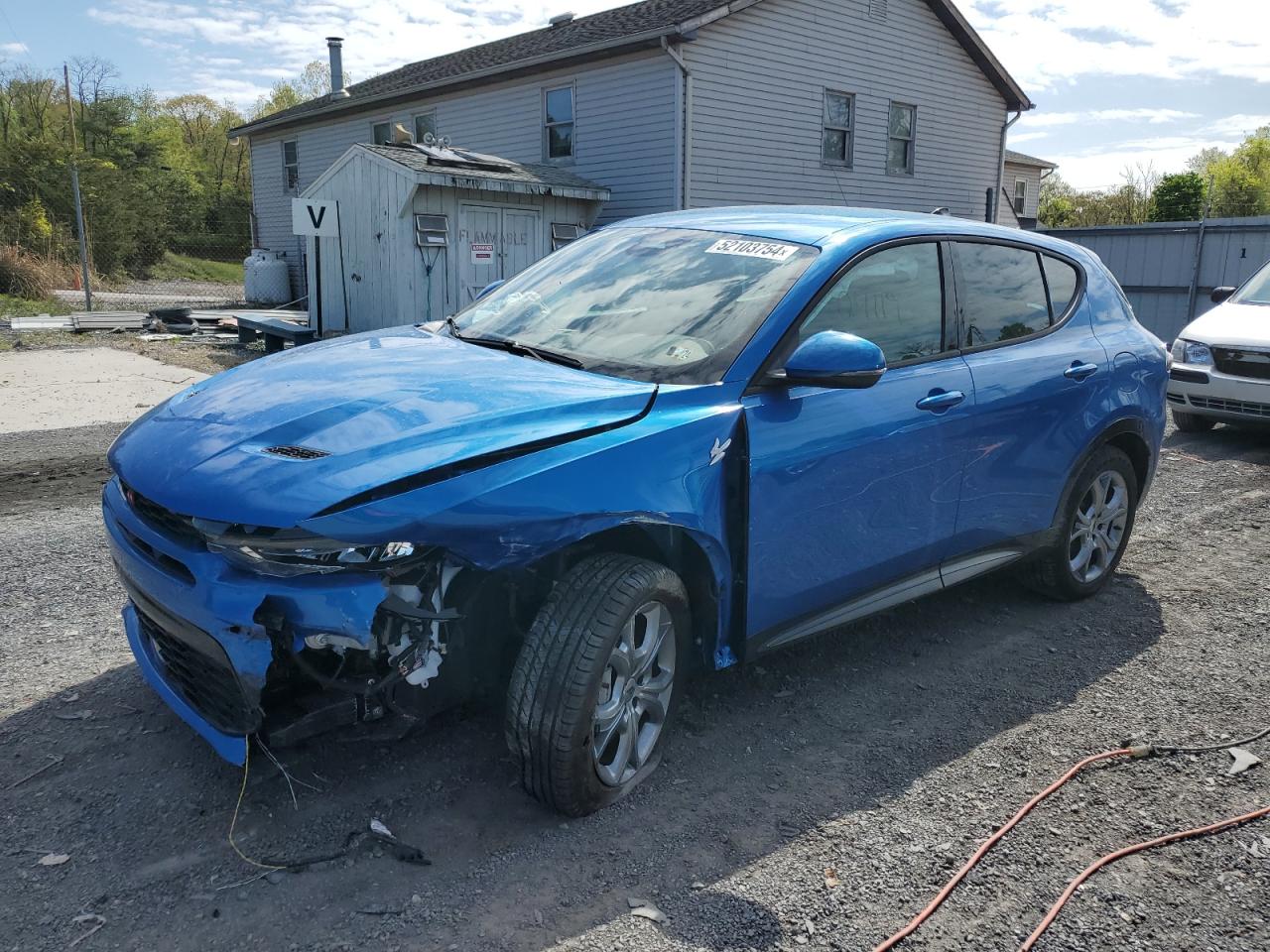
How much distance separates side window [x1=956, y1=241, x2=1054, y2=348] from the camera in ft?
13.0

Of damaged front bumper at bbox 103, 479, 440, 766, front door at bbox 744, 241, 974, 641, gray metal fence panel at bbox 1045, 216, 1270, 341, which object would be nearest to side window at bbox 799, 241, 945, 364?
front door at bbox 744, 241, 974, 641

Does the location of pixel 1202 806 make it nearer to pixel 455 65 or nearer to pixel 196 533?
pixel 196 533

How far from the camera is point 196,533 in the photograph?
2.61 metres

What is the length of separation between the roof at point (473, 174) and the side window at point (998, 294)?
10.9 m

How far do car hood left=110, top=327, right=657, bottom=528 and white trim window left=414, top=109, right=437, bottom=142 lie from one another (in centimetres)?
1925

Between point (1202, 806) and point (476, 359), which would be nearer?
point (1202, 806)

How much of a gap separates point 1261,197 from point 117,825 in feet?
169

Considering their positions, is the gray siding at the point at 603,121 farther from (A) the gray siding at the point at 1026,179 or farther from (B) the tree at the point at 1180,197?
(B) the tree at the point at 1180,197

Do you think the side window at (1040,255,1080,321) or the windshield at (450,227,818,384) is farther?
the side window at (1040,255,1080,321)

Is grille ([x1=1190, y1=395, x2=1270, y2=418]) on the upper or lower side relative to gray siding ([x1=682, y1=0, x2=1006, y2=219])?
lower

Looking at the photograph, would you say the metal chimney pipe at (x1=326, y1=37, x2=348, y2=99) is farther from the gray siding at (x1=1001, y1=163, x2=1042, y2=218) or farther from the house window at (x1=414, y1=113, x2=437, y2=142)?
the gray siding at (x1=1001, y1=163, x2=1042, y2=218)

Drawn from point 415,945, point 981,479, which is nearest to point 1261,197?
point 981,479

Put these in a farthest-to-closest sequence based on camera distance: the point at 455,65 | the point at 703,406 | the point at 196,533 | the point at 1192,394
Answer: the point at 455,65
the point at 1192,394
the point at 703,406
the point at 196,533

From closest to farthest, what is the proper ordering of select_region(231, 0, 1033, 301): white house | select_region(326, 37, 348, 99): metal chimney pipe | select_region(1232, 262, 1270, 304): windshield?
select_region(1232, 262, 1270, 304): windshield < select_region(231, 0, 1033, 301): white house < select_region(326, 37, 348, 99): metal chimney pipe
